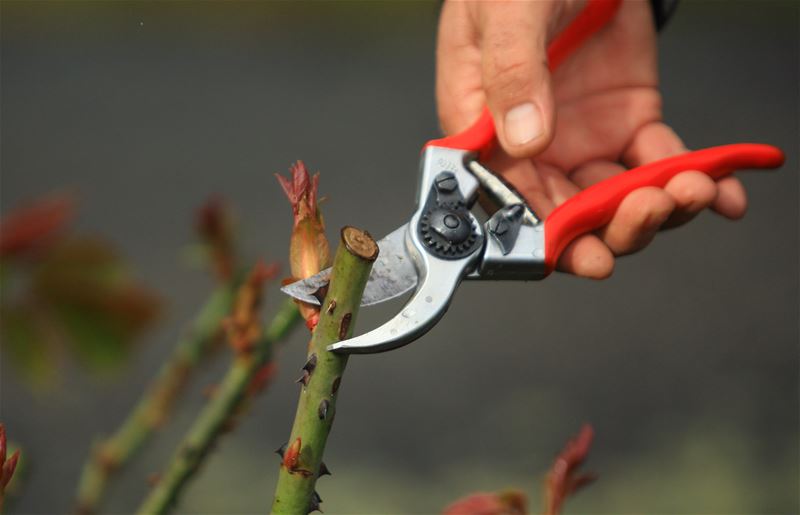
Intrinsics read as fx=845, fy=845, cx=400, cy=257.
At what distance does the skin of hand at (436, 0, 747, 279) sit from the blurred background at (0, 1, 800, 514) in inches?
29.6

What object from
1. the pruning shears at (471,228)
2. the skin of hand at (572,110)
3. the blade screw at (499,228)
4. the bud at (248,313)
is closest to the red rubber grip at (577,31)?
the skin of hand at (572,110)

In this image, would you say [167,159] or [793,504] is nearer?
[793,504]

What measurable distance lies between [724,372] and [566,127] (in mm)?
1440

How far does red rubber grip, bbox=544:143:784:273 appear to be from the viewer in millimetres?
1647

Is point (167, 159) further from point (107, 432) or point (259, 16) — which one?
point (107, 432)

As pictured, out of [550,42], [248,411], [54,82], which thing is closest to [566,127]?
[550,42]

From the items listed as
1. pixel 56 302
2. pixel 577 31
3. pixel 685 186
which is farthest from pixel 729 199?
pixel 56 302

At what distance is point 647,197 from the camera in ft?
5.54

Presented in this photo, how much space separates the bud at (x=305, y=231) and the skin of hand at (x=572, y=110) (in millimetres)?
692

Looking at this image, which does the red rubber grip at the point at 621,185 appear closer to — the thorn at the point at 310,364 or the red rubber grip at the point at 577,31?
the red rubber grip at the point at 577,31

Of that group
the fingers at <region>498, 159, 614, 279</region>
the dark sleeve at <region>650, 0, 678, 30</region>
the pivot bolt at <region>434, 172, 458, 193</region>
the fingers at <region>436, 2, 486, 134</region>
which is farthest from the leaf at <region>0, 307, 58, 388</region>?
the dark sleeve at <region>650, 0, 678, 30</region>

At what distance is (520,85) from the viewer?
168cm

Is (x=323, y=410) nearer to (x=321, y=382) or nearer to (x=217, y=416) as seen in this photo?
(x=321, y=382)

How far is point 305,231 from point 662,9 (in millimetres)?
1814
